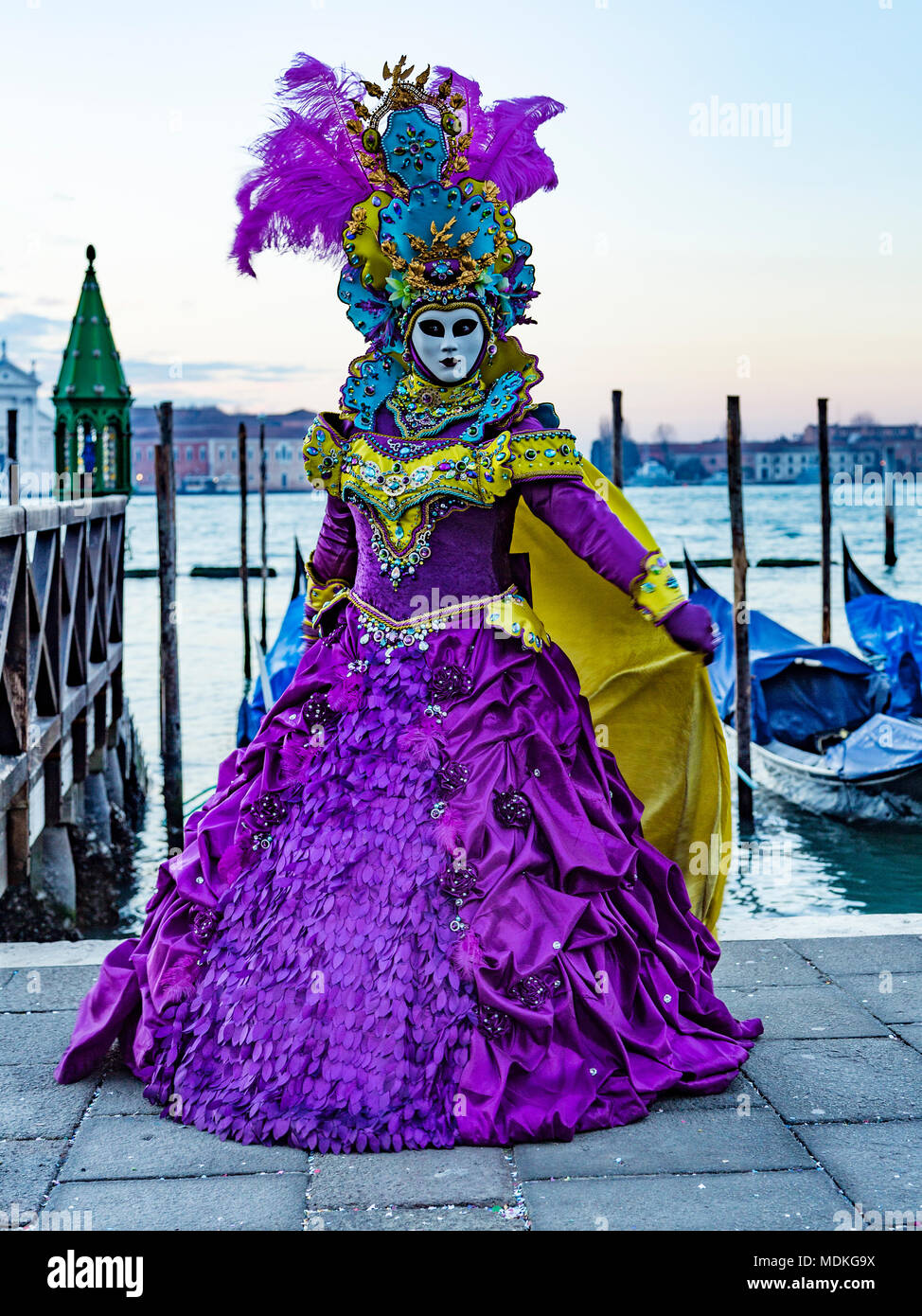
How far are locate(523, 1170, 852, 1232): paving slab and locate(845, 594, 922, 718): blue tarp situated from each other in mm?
7470

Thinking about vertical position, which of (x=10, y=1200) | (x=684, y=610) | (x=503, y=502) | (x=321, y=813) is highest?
(x=503, y=502)

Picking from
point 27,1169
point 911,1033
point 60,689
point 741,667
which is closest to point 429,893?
point 27,1169

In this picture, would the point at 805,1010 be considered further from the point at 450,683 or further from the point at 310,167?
the point at 310,167

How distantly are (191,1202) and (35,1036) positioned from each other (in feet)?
2.94

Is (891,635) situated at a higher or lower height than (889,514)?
lower

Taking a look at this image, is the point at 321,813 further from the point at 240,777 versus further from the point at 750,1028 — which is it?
the point at 750,1028

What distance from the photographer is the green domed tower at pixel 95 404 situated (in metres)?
9.30

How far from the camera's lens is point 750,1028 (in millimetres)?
2688

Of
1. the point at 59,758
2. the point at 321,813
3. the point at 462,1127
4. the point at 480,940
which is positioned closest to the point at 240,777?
the point at 321,813

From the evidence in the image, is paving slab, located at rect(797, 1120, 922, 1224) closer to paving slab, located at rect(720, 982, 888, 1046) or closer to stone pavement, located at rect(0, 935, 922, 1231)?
stone pavement, located at rect(0, 935, 922, 1231)

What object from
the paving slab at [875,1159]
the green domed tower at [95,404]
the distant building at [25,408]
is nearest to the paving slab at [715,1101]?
the paving slab at [875,1159]

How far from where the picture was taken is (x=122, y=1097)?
2473 millimetres

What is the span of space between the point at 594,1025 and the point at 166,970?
0.82 meters

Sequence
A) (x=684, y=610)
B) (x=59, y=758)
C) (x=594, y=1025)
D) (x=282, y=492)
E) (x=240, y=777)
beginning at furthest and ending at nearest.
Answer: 1. (x=282, y=492)
2. (x=59, y=758)
3. (x=240, y=777)
4. (x=684, y=610)
5. (x=594, y=1025)
